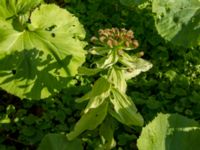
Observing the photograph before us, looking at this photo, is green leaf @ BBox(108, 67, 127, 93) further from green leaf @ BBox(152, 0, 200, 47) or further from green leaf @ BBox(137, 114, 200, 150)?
green leaf @ BBox(152, 0, 200, 47)

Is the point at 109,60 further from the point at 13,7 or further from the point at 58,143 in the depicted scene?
the point at 13,7

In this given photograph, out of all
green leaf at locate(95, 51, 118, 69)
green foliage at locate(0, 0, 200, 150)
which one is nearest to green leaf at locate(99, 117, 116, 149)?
green foliage at locate(0, 0, 200, 150)

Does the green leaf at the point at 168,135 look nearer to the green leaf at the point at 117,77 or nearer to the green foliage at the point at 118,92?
the green foliage at the point at 118,92

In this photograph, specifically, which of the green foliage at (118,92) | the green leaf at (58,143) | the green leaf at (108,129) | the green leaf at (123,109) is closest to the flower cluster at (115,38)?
the green foliage at (118,92)

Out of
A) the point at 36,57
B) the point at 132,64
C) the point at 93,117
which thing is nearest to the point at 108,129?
the point at 93,117

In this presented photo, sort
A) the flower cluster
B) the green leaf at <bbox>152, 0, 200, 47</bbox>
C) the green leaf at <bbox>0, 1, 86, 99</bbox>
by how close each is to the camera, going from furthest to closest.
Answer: the green leaf at <bbox>152, 0, 200, 47</bbox> < the green leaf at <bbox>0, 1, 86, 99</bbox> < the flower cluster
